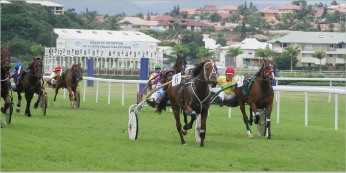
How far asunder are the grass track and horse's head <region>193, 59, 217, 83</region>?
107 cm

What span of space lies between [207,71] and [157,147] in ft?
4.95

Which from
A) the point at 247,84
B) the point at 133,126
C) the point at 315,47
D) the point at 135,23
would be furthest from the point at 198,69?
the point at 135,23

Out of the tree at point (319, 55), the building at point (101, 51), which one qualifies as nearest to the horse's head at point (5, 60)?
the building at point (101, 51)

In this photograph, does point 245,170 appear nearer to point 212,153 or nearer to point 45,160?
point 212,153

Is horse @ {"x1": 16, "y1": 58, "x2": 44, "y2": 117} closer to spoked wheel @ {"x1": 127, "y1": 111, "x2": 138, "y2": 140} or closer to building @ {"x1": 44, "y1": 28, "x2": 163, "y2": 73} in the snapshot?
spoked wheel @ {"x1": 127, "y1": 111, "x2": 138, "y2": 140}

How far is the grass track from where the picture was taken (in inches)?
412

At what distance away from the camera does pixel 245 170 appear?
10266 mm

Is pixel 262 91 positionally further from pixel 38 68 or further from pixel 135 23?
pixel 135 23

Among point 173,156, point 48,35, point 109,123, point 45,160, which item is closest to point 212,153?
point 173,156

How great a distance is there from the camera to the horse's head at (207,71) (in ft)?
42.5

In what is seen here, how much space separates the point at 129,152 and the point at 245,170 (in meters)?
2.11

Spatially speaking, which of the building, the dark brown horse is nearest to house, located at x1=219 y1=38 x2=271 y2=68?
the building

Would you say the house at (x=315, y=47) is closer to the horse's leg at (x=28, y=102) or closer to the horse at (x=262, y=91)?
the horse's leg at (x=28, y=102)

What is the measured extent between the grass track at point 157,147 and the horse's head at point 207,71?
1.07 meters
